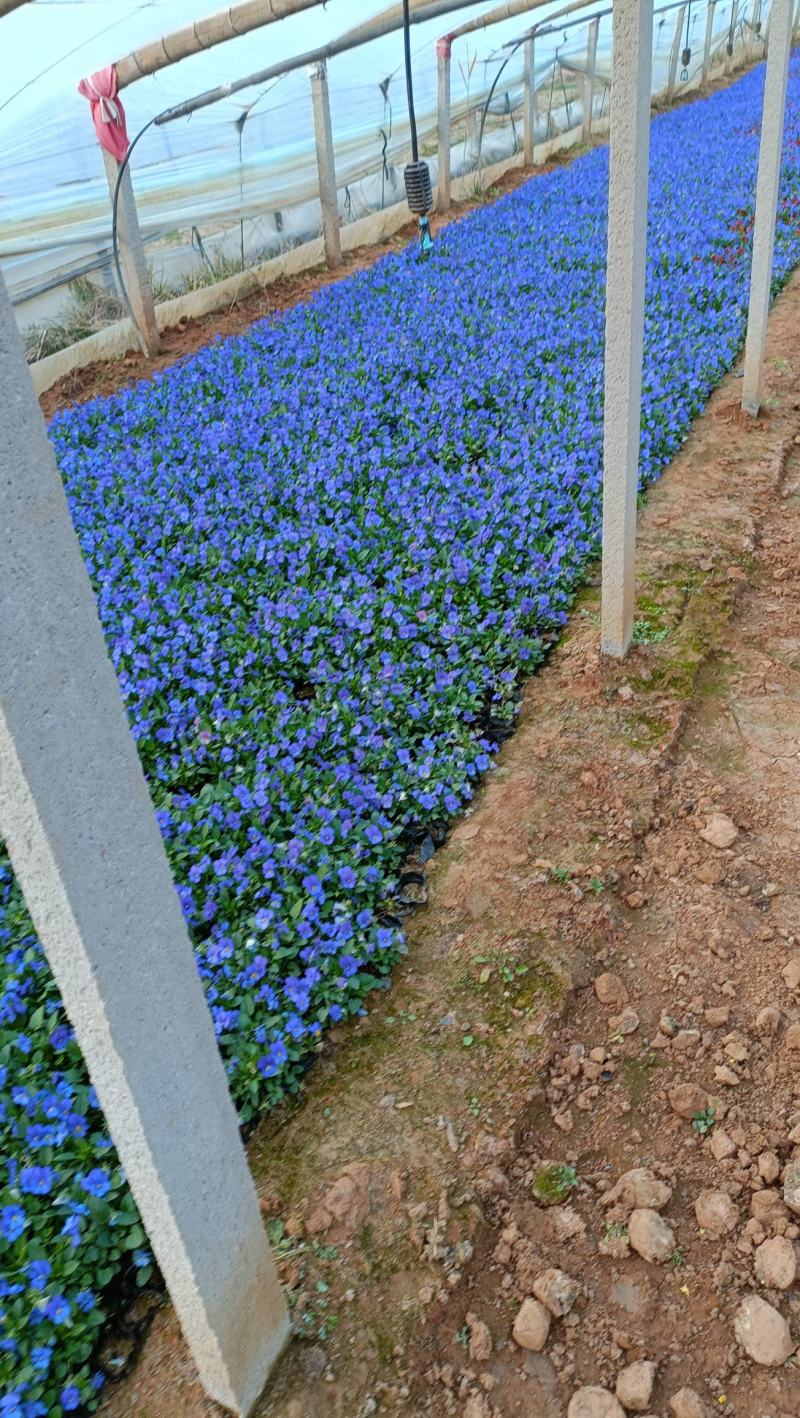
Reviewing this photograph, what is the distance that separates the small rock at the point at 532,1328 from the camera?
79.7 inches

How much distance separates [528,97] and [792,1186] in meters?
18.0

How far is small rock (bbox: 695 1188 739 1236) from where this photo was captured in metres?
2.19

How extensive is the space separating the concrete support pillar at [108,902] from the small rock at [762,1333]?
38.6 inches

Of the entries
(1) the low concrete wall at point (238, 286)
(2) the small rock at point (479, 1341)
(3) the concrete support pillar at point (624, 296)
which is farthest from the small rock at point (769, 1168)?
(1) the low concrete wall at point (238, 286)

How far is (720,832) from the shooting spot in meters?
3.23

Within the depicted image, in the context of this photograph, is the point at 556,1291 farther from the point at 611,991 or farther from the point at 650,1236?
the point at 611,991

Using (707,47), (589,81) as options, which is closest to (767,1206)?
(589,81)

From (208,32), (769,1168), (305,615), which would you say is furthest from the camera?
(208,32)

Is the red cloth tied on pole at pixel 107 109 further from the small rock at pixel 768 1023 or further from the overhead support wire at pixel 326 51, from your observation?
the small rock at pixel 768 1023

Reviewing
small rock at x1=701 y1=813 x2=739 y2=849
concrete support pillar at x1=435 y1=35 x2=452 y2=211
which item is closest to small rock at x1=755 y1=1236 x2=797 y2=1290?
small rock at x1=701 y1=813 x2=739 y2=849

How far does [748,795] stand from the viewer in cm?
343

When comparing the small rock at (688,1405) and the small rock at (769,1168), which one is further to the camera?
the small rock at (769,1168)

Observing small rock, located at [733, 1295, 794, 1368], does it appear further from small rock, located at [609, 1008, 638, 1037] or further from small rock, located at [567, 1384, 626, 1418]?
small rock, located at [609, 1008, 638, 1037]

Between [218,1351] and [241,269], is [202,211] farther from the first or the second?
[218,1351]
